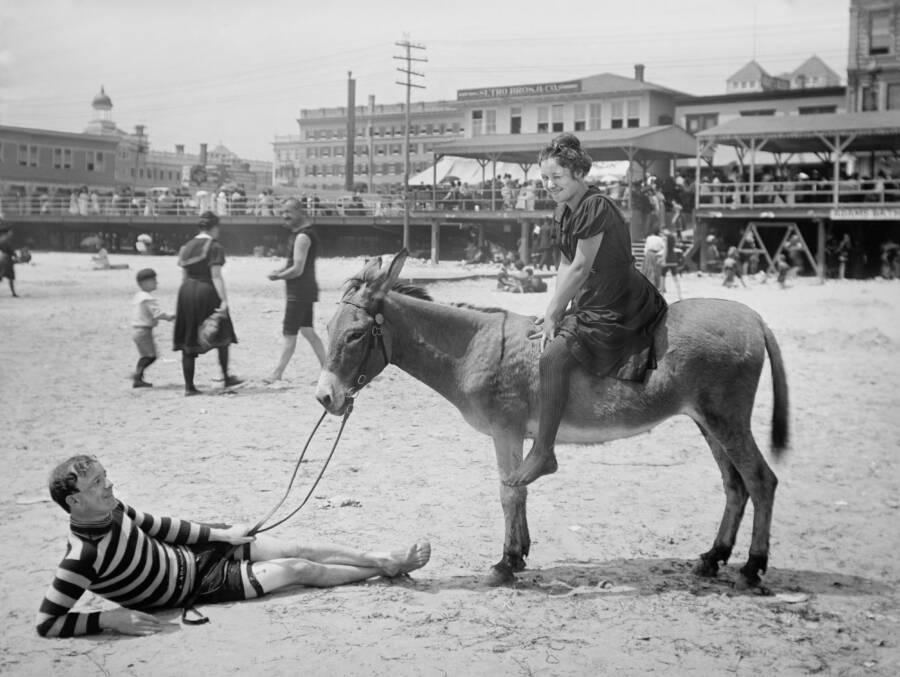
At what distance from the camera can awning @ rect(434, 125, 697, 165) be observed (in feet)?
106

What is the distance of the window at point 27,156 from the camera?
27.1 m

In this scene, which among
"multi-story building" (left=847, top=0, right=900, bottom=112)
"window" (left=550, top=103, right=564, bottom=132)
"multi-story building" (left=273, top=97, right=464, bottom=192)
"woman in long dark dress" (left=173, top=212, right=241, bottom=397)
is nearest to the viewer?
"woman in long dark dress" (left=173, top=212, right=241, bottom=397)

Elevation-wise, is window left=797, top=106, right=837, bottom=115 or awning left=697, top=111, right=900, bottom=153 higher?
window left=797, top=106, right=837, bottom=115

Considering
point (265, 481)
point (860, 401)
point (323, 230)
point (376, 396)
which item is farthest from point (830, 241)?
point (265, 481)

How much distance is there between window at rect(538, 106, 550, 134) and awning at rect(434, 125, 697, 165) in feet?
23.2

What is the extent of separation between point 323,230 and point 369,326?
26.6 m

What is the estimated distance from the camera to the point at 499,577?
512 cm

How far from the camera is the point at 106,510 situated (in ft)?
14.1

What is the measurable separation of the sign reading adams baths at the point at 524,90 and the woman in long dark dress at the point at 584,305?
39883mm

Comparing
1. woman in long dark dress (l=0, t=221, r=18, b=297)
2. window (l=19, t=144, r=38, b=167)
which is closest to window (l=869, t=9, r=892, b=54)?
woman in long dark dress (l=0, t=221, r=18, b=297)

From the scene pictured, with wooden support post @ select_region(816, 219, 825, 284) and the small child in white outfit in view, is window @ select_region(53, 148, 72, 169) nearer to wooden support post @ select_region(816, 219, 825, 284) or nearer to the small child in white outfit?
the small child in white outfit

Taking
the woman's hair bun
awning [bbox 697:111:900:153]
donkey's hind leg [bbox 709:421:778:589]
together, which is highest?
awning [bbox 697:111:900:153]

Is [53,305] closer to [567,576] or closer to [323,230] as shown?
[323,230]

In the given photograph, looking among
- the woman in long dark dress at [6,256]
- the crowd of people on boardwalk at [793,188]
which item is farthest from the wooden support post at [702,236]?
the woman in long dark dress at [6,256]
